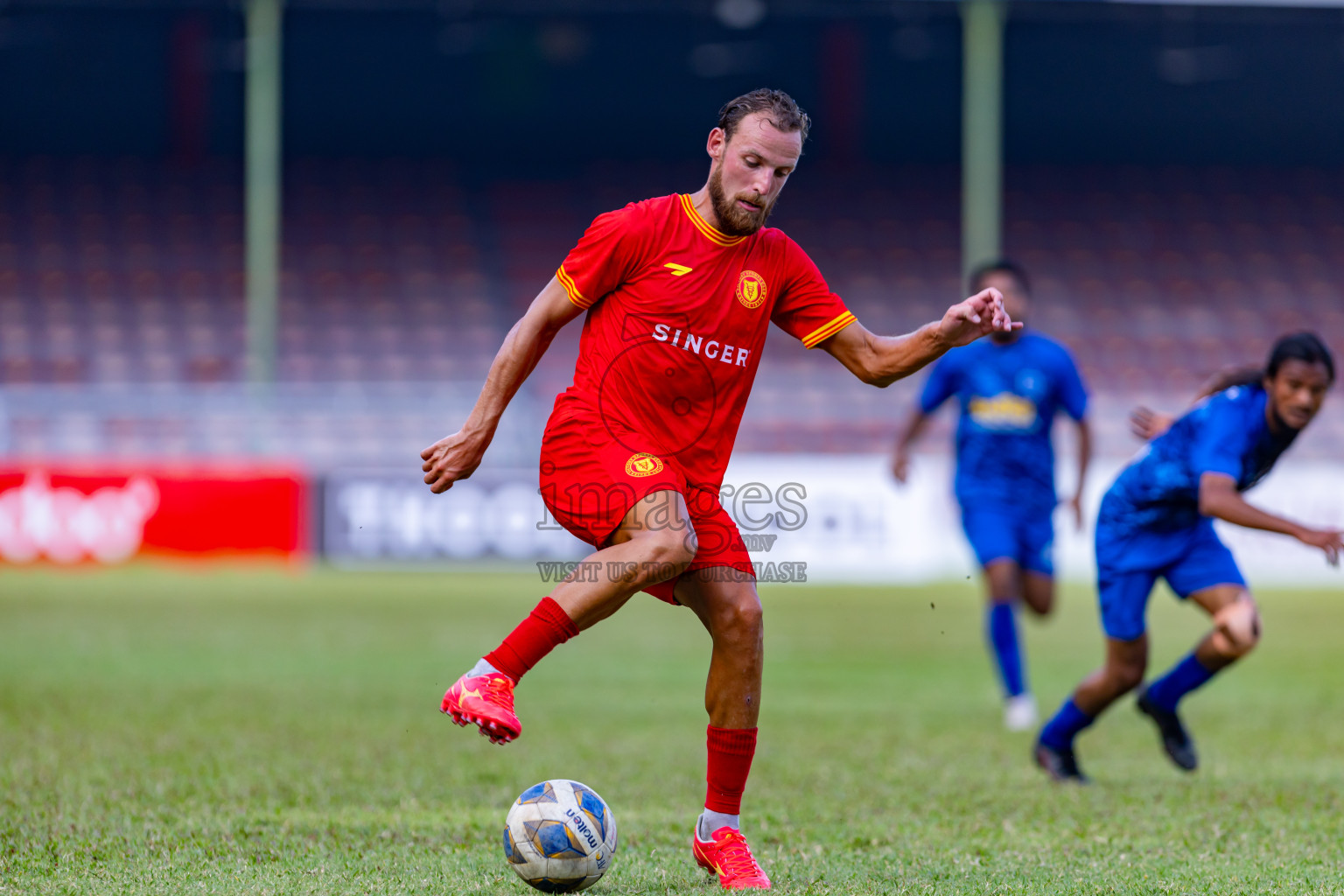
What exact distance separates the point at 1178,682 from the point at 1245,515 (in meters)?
1.11

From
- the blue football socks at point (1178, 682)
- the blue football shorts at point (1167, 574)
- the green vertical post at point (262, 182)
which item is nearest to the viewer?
the blue football shorts at point (1167, 574)

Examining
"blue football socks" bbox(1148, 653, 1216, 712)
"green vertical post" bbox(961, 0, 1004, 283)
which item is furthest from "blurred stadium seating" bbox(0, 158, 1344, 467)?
"blue football socks" bbox(1148, 653, 1216, 712)

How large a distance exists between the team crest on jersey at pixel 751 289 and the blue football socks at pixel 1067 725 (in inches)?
105

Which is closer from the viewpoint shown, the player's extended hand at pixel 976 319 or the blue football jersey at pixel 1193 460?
the player's extended hand at pixel 976 319

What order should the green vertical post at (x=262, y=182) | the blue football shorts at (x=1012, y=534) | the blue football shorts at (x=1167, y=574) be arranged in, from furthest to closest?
the green vertical post at (x=262, y=182) < the blue football shorts at (x=1012, y=534) < the blue football shorts at (x=1167, y=574)

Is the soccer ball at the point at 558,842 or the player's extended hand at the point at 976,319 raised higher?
the player's extended hand at the point at 976,319

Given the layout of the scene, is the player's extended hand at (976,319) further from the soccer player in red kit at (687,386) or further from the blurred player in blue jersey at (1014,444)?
the blurred player in blue jersey at (1014,444)

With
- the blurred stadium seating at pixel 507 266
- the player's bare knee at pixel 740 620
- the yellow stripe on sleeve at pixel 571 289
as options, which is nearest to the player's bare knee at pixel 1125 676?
the player's bare knee at pixel 740 620

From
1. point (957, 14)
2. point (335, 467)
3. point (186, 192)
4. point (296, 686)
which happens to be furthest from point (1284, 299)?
point (296, 686)

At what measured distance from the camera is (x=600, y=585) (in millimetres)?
4145

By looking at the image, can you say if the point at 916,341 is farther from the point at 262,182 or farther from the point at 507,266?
the point at 507,266

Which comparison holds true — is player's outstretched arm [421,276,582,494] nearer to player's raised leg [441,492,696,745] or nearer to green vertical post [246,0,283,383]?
player's raised leg [441,492,696,745]

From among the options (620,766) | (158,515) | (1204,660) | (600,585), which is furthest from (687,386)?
(158,515)

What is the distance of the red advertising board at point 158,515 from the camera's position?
1712 centimetres
